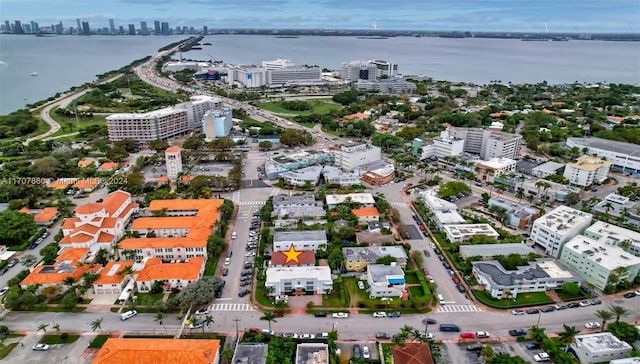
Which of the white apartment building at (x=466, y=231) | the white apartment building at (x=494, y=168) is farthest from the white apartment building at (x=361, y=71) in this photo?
the white apartment building at (x=466, y=231)

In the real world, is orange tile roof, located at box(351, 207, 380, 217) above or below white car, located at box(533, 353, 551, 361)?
above

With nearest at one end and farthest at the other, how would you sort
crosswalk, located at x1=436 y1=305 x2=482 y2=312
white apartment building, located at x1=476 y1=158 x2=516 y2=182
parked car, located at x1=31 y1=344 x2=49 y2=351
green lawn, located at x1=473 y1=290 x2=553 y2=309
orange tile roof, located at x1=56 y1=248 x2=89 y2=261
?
parked car, located at x1=31 y1=344 x2=49 y2=351
crosswalk, located at x1=436 y1=305 x2=482 y2=312
green lawn, located at x1=473 y1=290 x2=553 y2=309
orange tile roof, located at x1=56 y1=248 x2=89 y2=261
white apartment building, located at x1=476 y1=158 x2=516 y2=182

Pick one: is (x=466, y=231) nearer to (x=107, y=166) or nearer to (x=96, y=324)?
(x=96, y=324)

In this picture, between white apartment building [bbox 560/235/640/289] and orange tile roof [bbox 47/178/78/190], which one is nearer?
white apartment building [bbox 560/235/640/289]

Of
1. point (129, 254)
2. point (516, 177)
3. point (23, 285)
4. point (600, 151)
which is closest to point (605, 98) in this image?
point (600, 151)

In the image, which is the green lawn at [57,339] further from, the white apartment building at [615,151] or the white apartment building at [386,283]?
the white apartment building at [615,151]

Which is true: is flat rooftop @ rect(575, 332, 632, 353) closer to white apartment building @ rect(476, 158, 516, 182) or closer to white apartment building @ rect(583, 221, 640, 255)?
white apartment building @ rect(583, 221, 640, 255)

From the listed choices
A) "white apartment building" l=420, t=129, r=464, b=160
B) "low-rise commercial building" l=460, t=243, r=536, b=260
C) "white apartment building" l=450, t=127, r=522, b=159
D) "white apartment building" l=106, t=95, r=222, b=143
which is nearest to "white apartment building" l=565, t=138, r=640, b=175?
"white apartment building" l=450, t=127, r=522, b=159
